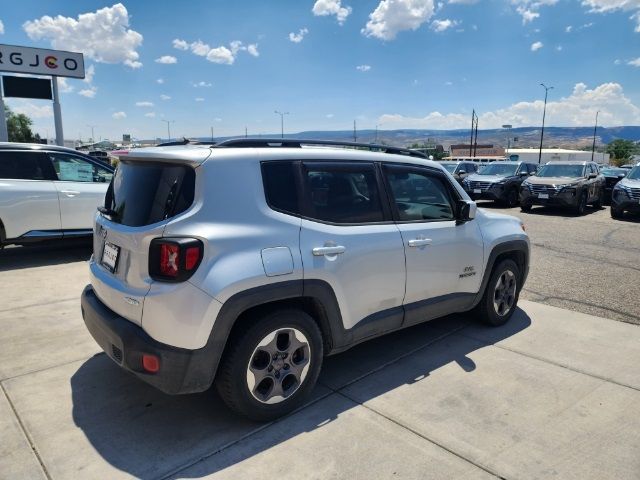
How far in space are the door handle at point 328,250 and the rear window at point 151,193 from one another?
0.84m

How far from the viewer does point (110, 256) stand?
315 centimetres

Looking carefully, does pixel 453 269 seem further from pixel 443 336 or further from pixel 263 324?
pixel 263 324

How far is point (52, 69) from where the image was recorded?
1742 cm

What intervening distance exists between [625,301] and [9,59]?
780 inches

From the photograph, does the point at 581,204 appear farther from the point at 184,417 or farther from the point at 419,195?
the point at 184,417

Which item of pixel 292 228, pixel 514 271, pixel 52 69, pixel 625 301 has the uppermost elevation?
pixel 52 69

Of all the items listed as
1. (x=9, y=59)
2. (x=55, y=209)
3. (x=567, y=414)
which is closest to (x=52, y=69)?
(x=9, y=59)

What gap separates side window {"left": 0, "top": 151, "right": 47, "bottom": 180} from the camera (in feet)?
22.7

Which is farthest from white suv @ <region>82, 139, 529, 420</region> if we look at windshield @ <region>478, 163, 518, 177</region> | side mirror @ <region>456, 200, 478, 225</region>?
windshield @ <region>478, 163, 518, 177</region>

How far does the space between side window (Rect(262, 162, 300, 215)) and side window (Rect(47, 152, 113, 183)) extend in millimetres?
5657

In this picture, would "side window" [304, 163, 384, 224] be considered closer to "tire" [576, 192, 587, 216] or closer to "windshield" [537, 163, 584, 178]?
"tire" [576, 192, 587, 216]

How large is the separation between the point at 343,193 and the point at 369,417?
154cm

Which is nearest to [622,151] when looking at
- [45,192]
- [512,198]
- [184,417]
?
[512,198]

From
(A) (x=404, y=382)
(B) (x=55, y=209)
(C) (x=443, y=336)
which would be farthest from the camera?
(B) (x=55, y=209)
